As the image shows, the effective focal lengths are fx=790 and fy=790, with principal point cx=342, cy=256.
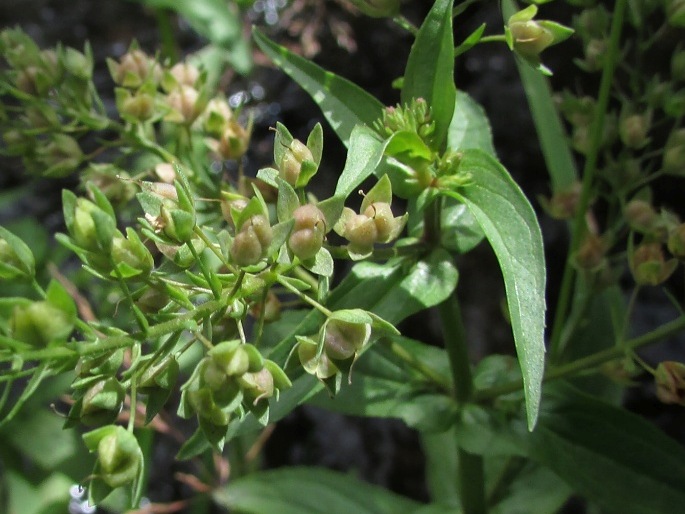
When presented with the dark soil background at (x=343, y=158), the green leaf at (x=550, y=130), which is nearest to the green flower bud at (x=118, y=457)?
the green leaf at (x=550, y=130)

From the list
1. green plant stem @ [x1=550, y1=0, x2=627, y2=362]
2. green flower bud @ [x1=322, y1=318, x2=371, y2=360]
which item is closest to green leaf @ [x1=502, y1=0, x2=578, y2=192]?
green plant stem @ [x1=550, y1=0, x2=627, y2=362]

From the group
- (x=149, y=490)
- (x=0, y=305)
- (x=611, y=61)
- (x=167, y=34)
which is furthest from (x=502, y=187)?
(x=149, y=490)

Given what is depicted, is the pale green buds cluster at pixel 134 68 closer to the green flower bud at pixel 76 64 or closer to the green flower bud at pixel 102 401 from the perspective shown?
the green flower bud at pixel 76 64

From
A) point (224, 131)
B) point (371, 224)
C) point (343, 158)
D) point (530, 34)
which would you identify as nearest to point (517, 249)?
point (371, 224)

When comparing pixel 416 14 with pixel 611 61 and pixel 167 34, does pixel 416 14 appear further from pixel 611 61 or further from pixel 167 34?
pixel 611 61

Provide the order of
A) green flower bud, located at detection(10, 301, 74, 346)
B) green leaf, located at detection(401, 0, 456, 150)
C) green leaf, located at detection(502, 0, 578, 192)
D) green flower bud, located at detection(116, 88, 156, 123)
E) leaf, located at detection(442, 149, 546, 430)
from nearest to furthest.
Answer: green flower bud, located at detection(10, 301, 74, 346)
leaf, located at detection(442, 149, 546, 430)
green leaf, located at detection(401, 0, 456, 150)
green flower bud, located at detection(116, 88, 156, 123)
green leaf, located at detection(502, 0, 578, 192)

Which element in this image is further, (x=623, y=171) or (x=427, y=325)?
(x=427, y=325)

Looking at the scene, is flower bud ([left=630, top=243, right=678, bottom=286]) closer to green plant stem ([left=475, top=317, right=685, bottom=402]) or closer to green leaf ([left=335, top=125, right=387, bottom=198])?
green plant stem ([left=475, top=317, right=685, bottom=402])
